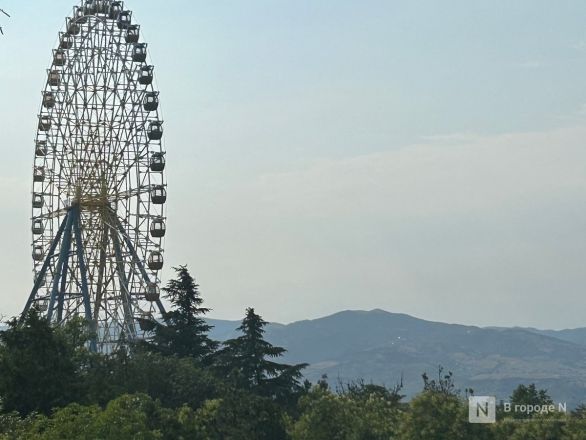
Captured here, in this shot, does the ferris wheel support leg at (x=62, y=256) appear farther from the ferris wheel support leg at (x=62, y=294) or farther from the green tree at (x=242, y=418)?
the green tree at (x=242, y=418)

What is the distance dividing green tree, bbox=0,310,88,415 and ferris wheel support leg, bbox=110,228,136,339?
19.2 m

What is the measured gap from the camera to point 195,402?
7731 centimetres

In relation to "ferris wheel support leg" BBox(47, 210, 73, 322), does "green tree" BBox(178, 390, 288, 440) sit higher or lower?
lower

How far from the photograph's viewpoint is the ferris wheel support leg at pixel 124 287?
91.8 m

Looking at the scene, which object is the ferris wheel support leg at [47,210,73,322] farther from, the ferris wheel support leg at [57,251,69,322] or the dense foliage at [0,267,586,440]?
the dense foliage at [0,267,586,440]

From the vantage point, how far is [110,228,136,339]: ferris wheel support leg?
91750 millimetres

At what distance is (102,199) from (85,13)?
13962mm

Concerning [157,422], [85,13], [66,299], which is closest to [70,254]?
[66,299]

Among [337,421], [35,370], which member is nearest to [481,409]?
[337,421]

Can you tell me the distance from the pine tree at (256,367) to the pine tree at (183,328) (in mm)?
5978

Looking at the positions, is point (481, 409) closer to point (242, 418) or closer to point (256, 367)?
point (242, 418)

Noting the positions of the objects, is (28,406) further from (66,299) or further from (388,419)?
(66,299)

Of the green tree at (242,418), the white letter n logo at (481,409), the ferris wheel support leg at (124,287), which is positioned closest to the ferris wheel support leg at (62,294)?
the ferris wheel support leg at (124,287)

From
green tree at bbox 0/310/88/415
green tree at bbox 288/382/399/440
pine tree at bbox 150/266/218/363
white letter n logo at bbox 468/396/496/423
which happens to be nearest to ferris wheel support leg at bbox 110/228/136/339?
pine tree at bbox 150/266/218/363
